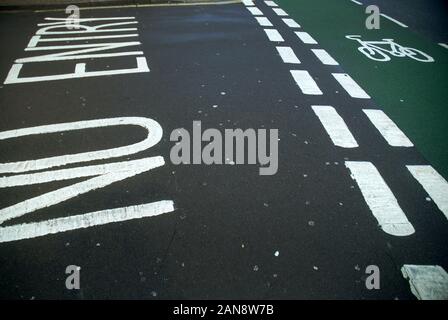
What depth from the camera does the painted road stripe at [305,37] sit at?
7613 millimetres

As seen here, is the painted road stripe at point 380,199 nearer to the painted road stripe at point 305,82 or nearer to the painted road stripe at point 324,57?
the painted road stripe at point 305,82

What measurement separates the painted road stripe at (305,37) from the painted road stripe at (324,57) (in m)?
0.63

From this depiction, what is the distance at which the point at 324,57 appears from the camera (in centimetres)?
675

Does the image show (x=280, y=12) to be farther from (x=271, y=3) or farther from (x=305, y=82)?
(x=305, y=82)

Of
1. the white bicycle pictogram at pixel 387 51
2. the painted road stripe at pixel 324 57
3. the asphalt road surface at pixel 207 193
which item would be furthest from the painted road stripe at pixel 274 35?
the asphalt road surface at pixel 207 193

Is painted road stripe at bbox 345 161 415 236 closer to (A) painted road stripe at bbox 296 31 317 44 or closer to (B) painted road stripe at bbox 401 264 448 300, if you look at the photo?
(B) painted road stripe at bbox 401 264 448 300

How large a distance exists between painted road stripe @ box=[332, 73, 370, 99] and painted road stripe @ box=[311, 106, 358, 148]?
78cm

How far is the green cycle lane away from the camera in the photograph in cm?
437

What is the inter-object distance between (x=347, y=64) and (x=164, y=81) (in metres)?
3.62

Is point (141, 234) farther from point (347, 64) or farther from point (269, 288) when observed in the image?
point (347, 64)

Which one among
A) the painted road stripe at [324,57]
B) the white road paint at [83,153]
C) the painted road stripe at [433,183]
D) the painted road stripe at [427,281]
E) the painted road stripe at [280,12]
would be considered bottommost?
the painted road stripe at [427,281]

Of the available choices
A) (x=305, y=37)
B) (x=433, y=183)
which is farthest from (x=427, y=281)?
(x=305, y=37)

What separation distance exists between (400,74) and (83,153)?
566cm

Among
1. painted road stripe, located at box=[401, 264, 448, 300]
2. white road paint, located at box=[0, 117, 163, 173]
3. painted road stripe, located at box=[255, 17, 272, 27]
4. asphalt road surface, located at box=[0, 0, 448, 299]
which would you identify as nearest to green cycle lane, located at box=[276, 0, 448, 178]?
asphalt road surface, located at box=[0, 0, 448, 299]
